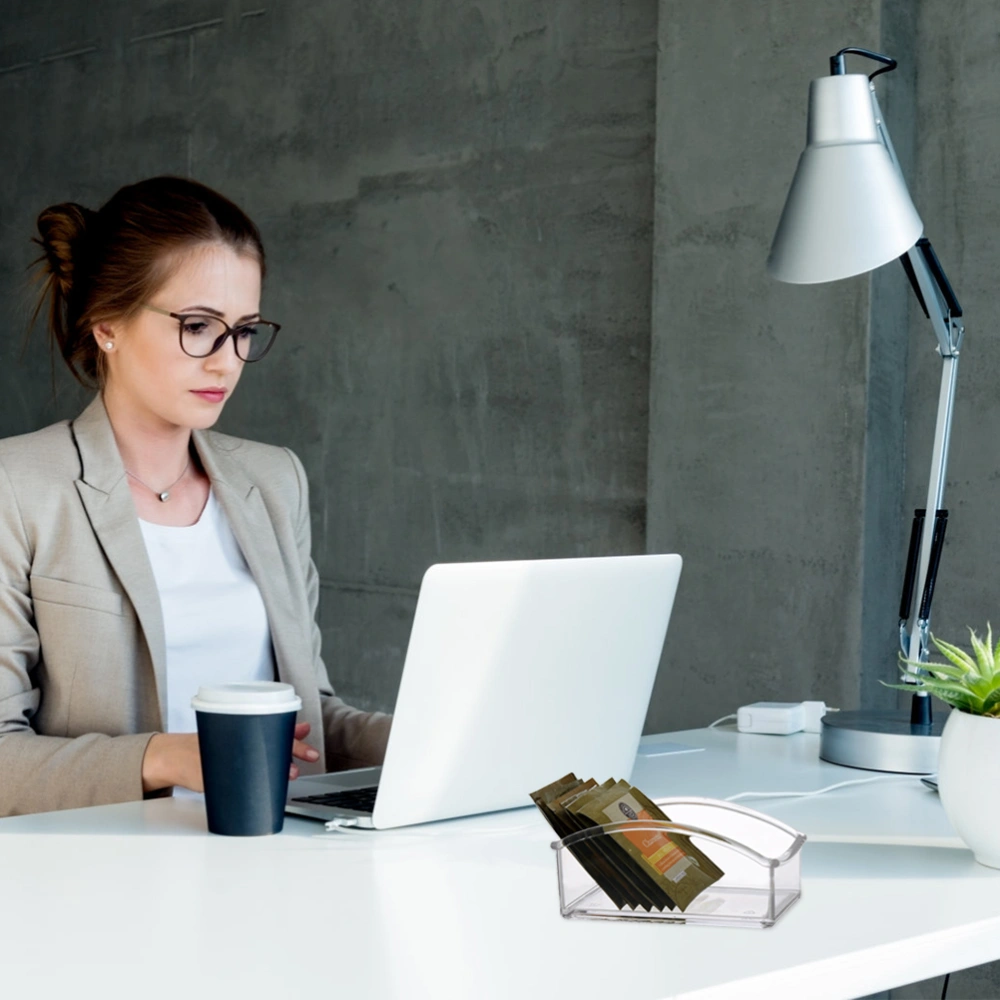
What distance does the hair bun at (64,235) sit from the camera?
2.06m

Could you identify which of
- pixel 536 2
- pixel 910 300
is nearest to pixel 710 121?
pixel 910 300

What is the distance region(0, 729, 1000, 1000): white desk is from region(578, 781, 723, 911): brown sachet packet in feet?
0.18

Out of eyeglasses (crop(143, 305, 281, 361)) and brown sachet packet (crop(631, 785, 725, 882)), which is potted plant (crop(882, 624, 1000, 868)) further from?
eyeglasses (crop(143, 305, 281, 361))

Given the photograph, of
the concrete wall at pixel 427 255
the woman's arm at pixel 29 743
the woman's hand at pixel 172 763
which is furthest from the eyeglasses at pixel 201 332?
the concrete wall at pixel 427 255

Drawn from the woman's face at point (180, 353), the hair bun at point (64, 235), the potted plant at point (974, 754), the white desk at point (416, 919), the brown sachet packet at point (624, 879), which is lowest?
the white desk at point (416, 919)

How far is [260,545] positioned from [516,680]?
792mm

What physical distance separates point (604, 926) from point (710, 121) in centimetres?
248

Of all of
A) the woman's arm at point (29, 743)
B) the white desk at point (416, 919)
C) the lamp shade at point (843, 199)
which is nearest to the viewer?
the white desk at point (416, 919)

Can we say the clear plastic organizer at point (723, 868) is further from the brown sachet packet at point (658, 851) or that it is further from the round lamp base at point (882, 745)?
the round lamp base at point (882, 745)

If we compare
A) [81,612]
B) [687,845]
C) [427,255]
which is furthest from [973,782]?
[427,255]

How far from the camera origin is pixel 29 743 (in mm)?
1622

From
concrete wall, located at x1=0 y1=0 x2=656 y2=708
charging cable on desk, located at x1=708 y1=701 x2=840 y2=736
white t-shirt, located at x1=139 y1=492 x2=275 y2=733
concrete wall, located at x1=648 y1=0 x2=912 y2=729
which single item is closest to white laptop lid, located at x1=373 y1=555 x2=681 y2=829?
charging cable on desk, located at x1=708 y1=701 x2=840 y2=736

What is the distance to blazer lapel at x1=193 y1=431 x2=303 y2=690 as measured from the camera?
6.59 ft

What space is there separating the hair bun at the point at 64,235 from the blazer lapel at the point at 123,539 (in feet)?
1.10
